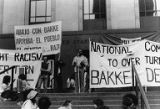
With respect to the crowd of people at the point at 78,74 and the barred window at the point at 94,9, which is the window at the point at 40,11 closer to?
the barred window at the point at 94,9

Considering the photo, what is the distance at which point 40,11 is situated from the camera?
63.4ft

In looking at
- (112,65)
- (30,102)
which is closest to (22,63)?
(112,65)

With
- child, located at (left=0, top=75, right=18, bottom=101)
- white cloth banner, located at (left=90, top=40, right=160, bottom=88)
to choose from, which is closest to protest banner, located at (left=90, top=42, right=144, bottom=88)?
white cloth banner, located at (left=90, top=40, right=160, bottom=88)

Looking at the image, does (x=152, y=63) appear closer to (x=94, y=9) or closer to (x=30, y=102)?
(x=94, y=9)

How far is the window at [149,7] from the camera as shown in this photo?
18375mm

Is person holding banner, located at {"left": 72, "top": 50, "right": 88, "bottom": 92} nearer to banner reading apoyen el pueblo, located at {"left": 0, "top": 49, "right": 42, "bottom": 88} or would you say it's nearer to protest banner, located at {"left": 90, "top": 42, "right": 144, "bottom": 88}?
protest banner, located at {"left": 90, "top": 42, "right": 144, "bottom": 88}

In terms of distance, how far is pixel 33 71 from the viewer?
→ 1448cm

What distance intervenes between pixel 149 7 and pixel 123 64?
6.69m

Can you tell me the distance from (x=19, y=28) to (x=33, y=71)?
280cm

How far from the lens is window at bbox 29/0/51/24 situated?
1916 centimetres

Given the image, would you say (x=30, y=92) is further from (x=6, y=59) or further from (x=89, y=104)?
(x=6, y=59)

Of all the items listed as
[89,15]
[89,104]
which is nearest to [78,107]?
[89,104]

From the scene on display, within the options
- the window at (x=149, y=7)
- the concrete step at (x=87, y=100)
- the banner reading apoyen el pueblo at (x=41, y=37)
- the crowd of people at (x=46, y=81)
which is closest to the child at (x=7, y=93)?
the crowd of people at (x=46, y=81)

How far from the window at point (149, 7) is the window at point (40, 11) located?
5.30m
